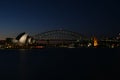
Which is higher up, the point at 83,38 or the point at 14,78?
the point at 83,38

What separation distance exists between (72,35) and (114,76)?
126m

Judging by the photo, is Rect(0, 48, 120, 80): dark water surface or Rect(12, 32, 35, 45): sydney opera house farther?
Rect(12, 32, 35, 45): sydney opera house

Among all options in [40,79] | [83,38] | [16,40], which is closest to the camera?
[40,79]

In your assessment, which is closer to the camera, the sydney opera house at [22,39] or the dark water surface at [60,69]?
the dark water surface at [60,69]

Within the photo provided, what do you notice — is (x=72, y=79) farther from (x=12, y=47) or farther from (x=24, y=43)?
(x=12, y=47)

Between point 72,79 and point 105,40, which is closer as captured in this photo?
point 72,79

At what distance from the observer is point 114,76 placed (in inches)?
856

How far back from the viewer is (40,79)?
20812 mm

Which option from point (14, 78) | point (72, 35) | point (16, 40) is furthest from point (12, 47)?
point (14, 78)

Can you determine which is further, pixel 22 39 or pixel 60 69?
pixel 22 39

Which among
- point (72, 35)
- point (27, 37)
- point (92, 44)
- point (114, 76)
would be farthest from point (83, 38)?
point (114, 76)

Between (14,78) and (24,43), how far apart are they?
105391 mm

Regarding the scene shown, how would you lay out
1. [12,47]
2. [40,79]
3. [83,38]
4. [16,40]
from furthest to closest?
[83,38]
[12,47]
[16,40]
[40,79]

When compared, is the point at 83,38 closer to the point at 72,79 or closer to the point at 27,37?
the point at 27,37
